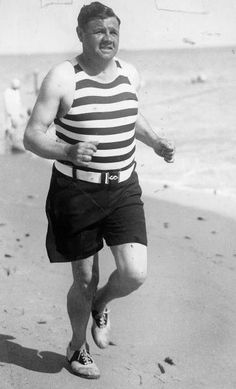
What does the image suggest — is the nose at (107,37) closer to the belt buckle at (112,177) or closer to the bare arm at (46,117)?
the bare arm at (46,117)

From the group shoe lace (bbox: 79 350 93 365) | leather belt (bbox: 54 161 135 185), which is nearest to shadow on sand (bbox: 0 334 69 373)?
shoe lace (bbox: 79 350 93 365)

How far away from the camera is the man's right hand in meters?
3.21

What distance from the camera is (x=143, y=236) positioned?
363 centimetres

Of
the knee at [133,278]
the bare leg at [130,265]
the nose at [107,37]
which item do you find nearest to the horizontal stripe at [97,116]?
the nose at [107,37]

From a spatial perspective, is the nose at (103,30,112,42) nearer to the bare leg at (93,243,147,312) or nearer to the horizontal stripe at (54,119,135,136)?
the horizontal stripe at (54,119,135,136)

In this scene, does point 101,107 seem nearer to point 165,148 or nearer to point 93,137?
point 93,137

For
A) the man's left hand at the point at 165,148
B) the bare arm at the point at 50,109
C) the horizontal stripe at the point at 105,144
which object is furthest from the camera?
the man's left hand at the point at 165,148

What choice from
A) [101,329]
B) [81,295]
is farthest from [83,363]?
[81,295]

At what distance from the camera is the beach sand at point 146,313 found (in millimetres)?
3816

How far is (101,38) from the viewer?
3.54 metres

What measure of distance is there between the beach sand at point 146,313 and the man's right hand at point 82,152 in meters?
1.13

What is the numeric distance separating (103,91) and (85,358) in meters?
1.31

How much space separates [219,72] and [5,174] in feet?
93.4

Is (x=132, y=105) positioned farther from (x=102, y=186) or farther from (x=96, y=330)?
(x=96, y=330)
